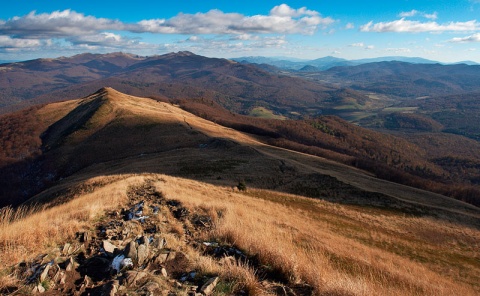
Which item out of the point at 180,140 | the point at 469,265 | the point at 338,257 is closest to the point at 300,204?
the point at 469,265

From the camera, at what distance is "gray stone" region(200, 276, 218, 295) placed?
21.6 feet

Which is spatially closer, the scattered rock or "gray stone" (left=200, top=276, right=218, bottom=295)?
"gray stone" (left=200, top=276, right=218, bottom=295)

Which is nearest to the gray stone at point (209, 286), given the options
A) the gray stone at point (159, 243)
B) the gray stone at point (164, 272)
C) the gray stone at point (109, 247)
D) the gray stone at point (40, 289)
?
the gray stone at point (164, 272)

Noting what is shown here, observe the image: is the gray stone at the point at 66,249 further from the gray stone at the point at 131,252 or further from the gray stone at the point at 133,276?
the gray stone at the point at 133,276

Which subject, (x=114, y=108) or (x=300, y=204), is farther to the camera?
(x=114, y=108)

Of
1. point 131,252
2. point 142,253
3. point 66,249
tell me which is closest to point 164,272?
point 142,253

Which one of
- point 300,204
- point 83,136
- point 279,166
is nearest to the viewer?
point 300,204

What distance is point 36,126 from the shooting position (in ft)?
490

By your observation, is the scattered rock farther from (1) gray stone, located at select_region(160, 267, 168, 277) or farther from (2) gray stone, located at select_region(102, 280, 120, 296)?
(1) gray stone, located at select_region(160, 267, 168, 277)

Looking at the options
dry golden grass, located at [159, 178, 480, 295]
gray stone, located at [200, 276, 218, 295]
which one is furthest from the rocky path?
dry golden grass, located at [159, 178, 480, 295]

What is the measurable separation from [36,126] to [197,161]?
136096 millimetres

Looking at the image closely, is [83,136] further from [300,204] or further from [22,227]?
[22,227]

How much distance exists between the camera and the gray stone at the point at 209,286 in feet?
21.6

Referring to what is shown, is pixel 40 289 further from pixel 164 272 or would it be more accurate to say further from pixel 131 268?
pixel 164 272
